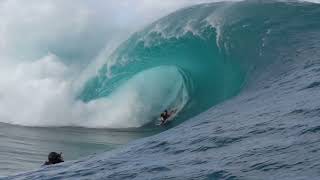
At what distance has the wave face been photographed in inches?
550

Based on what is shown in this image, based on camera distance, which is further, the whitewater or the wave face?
the wave face

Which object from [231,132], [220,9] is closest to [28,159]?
[231,132]

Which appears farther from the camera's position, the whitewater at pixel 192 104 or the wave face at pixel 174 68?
the wave face at pixel 174 68

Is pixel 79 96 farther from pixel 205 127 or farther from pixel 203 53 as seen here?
pixel 205 127

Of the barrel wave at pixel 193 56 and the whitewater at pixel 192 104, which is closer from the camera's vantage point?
the whitewater at pixel 192 104

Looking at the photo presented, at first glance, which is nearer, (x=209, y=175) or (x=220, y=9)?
(x=209, y=175)

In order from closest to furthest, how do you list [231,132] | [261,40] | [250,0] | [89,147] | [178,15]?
[231,132] < [89,147] < [261,40] < [250,0] < [178,15]

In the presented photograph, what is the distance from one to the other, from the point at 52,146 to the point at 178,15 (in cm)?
630

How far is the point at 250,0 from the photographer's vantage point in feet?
53.9

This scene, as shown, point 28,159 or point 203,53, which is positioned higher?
point 203,53

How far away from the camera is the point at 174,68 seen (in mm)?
16062

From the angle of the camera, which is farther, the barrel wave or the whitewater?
the barrel wave

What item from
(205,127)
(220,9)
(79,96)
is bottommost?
(205,127)

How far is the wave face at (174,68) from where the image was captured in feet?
45.8
